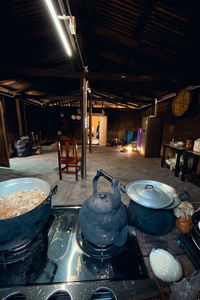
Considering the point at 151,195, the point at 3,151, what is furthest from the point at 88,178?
the point at 3,151

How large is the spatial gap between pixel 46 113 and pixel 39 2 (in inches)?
325

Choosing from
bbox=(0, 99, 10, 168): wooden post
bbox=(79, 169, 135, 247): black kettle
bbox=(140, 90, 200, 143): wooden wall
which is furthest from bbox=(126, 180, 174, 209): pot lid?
bbox=(0, 99, 10, 168): wooden post

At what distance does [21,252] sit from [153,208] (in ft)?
4.73

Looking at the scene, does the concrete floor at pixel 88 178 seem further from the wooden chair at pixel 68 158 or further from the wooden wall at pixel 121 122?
the wooden wall at pixel 121 122

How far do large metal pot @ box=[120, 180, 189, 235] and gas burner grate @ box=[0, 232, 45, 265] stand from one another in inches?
45.5

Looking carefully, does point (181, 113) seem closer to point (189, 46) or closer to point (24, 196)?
point (189, 46)

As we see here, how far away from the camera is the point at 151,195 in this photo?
57.2 inches

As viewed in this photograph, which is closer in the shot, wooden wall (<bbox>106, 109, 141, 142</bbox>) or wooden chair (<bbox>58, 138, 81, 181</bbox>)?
wooden chair (<bbox>58, 138, 81, 181</bbox>)

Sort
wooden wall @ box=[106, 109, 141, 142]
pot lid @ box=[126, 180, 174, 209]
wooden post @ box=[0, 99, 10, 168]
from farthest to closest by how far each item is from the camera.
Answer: wooden wall @ box=[106, 109, 141, 142], wooden post @ box=[0, 99, 10, 168], pot lid @ box=[126, 180, 174, 209]

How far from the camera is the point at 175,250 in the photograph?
4.43ft

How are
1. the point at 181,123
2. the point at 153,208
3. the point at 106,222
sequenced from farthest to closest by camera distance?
the point at 181,123 < the point at 153,208 < the point at 106,222

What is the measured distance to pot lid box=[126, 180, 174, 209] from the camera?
137 centimetres

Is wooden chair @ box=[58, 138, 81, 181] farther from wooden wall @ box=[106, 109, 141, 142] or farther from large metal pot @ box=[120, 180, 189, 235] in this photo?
wooden wall @ box=[106, 109, 141, 142]

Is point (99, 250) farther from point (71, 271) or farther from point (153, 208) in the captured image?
point (153, 208)
